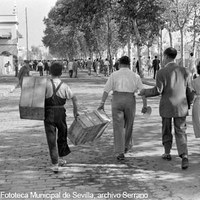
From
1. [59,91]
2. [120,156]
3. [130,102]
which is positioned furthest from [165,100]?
[59,91]

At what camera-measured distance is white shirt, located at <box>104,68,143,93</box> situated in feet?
24.6

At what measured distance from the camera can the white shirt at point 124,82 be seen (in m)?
7.49

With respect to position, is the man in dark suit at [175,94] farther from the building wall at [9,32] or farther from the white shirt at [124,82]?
the building wall at [9,32]

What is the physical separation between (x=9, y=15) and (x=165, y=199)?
68138mm

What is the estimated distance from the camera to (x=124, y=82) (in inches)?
294

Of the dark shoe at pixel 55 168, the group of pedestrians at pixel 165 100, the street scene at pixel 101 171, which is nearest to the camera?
the street scene at pixel 101 171

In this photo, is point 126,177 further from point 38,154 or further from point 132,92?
point 38,154

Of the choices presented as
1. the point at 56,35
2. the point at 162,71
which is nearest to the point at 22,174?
the point at 162,71

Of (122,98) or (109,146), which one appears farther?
(109,146)

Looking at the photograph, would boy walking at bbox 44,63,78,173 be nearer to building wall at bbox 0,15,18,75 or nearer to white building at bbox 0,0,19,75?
white building at bbox 0,0,19,75

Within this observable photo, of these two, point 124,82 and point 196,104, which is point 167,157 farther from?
point 124,82

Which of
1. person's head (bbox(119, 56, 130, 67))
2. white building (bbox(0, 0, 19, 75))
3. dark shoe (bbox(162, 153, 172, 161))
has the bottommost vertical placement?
dark shoe (bbox(162, 153, 172, 161))

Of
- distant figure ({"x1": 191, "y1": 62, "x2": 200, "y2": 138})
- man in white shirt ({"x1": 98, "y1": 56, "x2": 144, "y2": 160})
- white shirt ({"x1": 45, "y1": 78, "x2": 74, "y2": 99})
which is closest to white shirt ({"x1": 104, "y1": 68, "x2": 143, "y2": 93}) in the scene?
man in white shirt ({"x1": 98, "y1": 56, "x2": 144, "y2": 160})

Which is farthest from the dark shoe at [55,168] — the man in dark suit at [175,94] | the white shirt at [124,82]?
the man in dark suit at [175,94]
